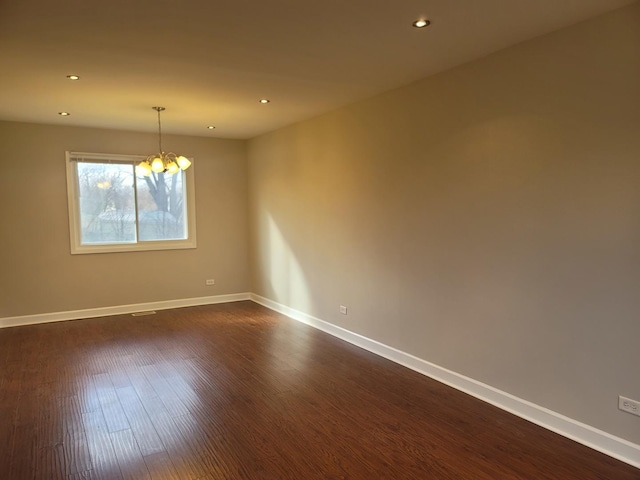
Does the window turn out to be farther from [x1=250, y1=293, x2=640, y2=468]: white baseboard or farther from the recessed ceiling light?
the recessed ceiling light

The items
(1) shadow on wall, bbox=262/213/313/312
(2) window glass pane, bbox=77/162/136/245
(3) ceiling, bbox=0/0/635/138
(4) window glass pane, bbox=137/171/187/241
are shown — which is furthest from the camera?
(4) window glass pane, bbox=137/171/187/241

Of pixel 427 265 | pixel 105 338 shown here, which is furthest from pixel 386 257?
pixel 105 338

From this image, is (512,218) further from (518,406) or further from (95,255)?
(95,255)

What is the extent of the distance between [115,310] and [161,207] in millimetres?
1647

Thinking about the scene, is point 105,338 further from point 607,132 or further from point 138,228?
point 607,132

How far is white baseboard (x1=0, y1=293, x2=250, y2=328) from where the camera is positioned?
5.54m

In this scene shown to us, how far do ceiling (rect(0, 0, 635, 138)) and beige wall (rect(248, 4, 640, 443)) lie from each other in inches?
11.5

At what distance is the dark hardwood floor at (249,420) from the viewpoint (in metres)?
2.49

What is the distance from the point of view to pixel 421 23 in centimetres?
260

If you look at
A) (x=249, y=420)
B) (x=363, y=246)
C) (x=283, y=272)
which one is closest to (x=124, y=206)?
(x=283, y=272)

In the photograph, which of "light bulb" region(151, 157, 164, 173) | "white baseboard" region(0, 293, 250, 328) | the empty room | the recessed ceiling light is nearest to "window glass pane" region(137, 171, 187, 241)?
the empty room

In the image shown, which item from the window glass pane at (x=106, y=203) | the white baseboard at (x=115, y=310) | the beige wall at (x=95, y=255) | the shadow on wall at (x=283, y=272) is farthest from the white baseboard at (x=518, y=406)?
the window glass pane at (x=106, y=203)

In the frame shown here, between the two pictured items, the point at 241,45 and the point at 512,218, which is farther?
the point at 512,218

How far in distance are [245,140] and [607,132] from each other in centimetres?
542
